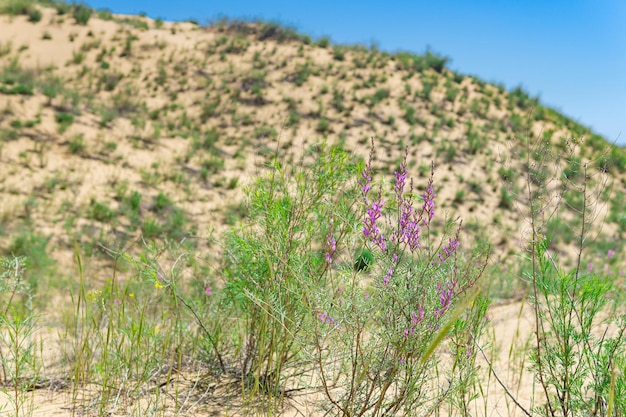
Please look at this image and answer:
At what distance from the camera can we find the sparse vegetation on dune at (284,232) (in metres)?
2.47

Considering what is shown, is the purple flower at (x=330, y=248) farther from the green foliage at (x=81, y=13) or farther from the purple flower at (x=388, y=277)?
the green foliage at (x=81, y=13)

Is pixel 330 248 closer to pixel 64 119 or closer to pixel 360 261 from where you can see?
pixel 360 261

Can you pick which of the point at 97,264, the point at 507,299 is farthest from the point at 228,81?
the point at 507,299

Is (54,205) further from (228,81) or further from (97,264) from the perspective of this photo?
(228,81)

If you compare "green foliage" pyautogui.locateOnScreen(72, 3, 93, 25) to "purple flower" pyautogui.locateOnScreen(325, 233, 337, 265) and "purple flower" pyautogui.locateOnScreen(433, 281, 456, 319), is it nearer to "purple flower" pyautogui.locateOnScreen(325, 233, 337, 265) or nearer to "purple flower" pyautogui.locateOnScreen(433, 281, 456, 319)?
"purple flower" pyautogui.locateOnScreen(325, 233, 337, 265)

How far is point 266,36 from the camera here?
2333 centimetres

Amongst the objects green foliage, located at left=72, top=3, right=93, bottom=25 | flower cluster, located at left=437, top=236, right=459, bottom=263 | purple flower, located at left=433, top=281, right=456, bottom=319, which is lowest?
purple flower, located at left=433, top=281, right=456, bottom=319

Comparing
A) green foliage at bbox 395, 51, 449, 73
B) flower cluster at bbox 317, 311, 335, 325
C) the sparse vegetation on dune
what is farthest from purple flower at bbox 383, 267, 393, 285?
green foliage at bbox 395, 51, 449, 73

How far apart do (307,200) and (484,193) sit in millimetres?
14039

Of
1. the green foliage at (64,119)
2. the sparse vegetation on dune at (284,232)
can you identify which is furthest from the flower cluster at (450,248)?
the green foliage at (64,119)

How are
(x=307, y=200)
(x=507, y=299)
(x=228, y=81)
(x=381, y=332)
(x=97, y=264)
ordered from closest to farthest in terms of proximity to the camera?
(x=381, y=332)
(x=307, y=200)
(x=507, y=299)
(x=97, y=264)
(x=228, y=81)

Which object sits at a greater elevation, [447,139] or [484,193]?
[447,139]

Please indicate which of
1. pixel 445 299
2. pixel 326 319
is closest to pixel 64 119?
pixel 326 319

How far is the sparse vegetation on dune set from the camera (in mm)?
2469
